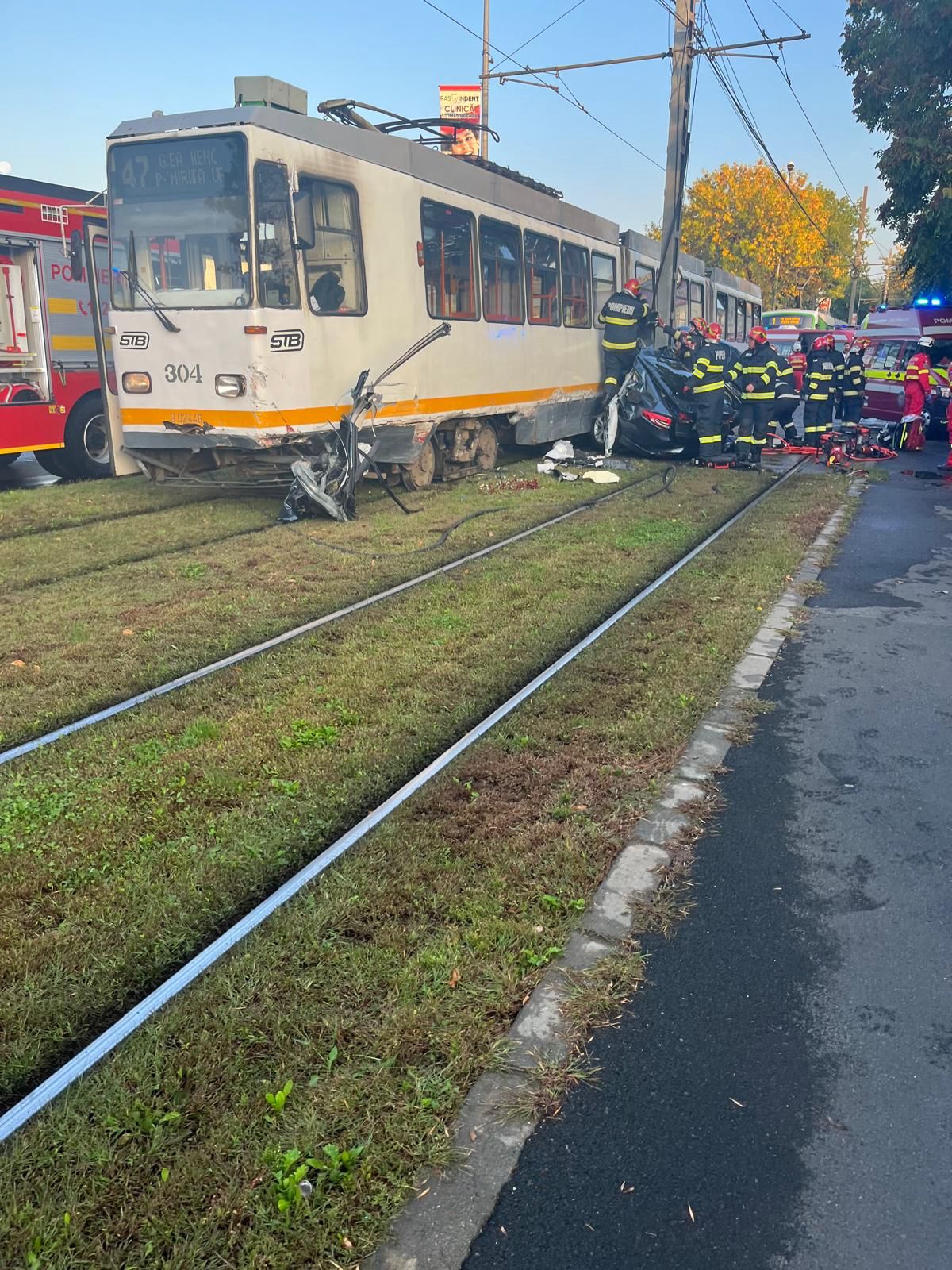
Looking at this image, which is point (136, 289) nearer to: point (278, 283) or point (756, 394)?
point (278, 283)

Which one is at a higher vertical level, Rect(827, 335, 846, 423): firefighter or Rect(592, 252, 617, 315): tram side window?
Rect(592, 252, 617, 315): tram side window

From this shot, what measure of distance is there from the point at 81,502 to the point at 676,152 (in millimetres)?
13399

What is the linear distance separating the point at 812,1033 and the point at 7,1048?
2.19 metres

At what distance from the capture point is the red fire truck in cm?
1098

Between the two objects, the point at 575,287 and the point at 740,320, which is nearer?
the point at 575,287

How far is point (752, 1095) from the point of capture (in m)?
2.50

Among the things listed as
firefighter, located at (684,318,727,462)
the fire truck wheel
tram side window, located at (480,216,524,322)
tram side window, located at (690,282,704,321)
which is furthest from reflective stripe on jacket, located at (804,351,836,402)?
the fire truck wheel

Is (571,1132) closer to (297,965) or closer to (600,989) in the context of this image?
(600,989)

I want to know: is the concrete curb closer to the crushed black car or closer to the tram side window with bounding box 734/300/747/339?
the crushed black car

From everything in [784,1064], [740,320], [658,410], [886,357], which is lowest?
[784,1064]

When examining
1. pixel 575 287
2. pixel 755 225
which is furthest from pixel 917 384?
pixel 755 225

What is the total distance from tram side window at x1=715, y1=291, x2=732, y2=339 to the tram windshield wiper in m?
16.6

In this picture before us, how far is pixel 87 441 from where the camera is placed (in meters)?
12.3

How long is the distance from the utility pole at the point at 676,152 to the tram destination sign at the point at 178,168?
11.3 meters
